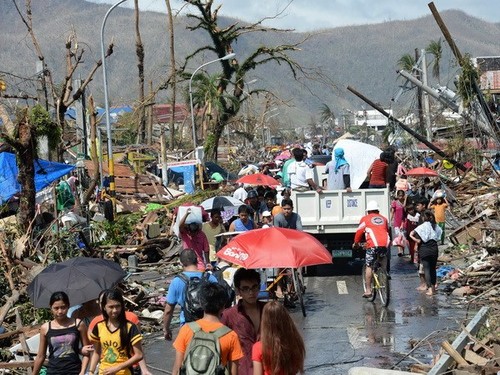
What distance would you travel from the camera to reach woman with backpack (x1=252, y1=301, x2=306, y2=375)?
709cm

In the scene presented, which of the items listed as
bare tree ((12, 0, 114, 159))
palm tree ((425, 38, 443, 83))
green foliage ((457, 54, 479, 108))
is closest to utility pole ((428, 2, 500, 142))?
green foliage ((457, 54, 479, 108))

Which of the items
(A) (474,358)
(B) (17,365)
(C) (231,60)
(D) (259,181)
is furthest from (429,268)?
(C) (231,60)

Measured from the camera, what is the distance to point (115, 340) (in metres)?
8.63

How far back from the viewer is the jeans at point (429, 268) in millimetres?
17734

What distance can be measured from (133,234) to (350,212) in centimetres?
798

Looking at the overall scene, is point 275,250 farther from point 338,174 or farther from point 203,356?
point 338,174

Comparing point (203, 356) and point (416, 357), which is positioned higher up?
point (203, 356)

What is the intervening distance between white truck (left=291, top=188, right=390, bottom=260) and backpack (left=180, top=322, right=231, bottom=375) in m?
12.9

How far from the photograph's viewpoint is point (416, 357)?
12719 millimetres

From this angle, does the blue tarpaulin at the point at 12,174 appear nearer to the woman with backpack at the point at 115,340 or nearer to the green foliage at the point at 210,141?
the woman with backpack at the point at 115,340

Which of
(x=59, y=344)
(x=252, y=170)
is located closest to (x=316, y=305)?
(x=59, y=344)

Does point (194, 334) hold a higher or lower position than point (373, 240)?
higher

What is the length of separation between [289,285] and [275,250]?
203 inches

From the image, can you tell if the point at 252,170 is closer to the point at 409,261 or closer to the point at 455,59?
the point at 409,261
